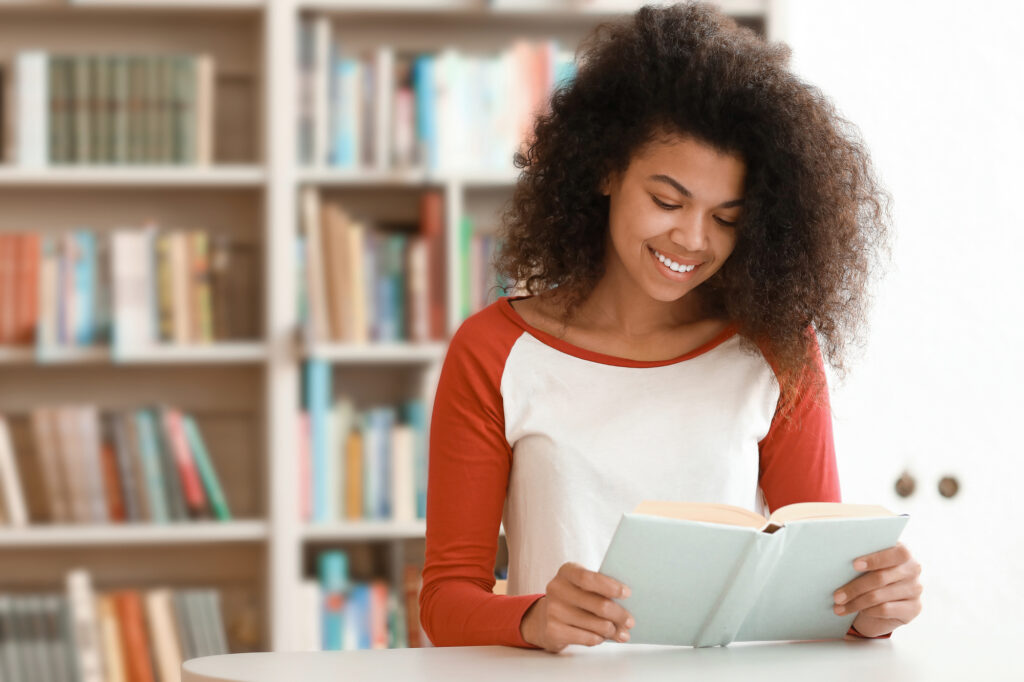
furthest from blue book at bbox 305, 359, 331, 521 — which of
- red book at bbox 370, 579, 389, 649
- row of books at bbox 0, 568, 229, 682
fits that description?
row of books at bbox 0, 568, 229, 682

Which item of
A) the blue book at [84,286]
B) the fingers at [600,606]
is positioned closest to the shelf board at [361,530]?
the blue book at [84,286]

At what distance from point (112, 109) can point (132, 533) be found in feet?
3.14

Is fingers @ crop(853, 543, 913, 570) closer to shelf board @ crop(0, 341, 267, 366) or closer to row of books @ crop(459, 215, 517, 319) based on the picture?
row of books @ crop(459, 215, 517, 319)

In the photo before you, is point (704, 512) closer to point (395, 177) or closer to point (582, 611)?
point (582, 611)

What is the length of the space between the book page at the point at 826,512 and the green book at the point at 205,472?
5.78 feet

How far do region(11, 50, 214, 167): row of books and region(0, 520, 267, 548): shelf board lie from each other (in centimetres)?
82

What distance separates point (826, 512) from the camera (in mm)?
1011

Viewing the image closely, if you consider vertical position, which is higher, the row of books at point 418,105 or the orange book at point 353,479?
the row of books at point 418,105

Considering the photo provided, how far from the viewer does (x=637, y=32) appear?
4.38 ft

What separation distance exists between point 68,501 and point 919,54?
2.16 m

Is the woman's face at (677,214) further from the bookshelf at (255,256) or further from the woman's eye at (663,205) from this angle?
the bookshelf at (255,256)

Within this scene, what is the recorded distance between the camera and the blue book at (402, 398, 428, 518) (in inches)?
99.2

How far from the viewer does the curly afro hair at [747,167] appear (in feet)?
4.17

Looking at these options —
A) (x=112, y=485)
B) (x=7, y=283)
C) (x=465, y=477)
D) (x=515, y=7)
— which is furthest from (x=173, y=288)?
(x=465, y=477)
